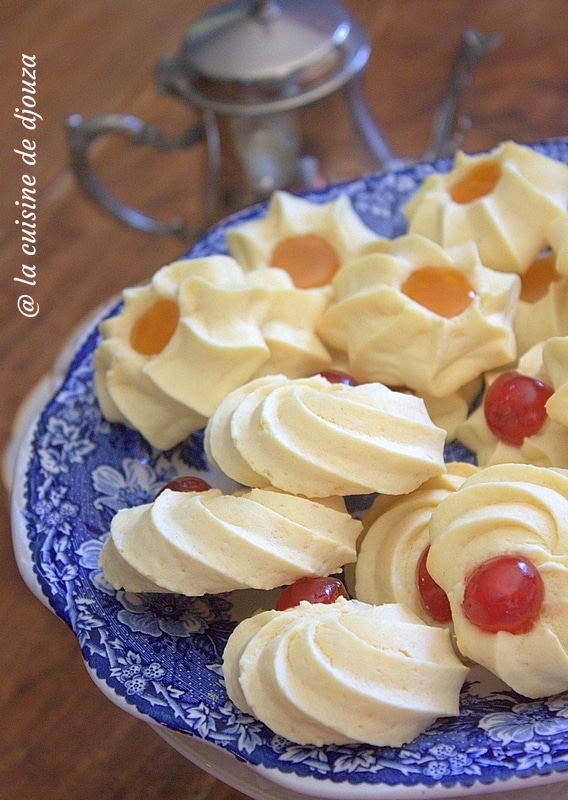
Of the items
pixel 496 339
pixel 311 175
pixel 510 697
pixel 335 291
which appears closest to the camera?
pixel 510 697

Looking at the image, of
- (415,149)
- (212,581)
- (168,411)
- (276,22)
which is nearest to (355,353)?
(168,411)

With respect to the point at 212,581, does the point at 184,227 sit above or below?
below

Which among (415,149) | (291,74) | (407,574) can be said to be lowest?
(415,149)

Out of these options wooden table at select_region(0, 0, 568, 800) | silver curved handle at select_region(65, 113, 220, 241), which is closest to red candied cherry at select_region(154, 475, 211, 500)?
wooden table at select_region(0, 0, 568, 800)

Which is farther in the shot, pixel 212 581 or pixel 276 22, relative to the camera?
pixel 276 22

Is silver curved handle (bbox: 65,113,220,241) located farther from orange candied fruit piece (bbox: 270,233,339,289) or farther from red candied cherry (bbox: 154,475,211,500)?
red candied cherry (bbox: 154,475,211,500)

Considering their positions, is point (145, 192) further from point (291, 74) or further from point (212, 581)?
point (212, 581)

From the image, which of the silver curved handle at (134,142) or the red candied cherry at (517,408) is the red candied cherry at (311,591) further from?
the silver curved handle at (134,142)
